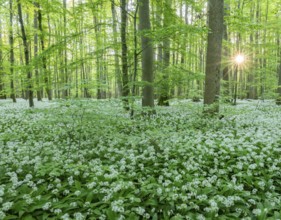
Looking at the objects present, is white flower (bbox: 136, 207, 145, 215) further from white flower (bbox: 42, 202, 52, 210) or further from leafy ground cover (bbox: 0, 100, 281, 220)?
white flower (bbox: 42, 202, 52, 210)

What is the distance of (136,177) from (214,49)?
632 cm

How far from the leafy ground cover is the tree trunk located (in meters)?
2.50

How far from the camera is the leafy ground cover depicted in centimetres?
329

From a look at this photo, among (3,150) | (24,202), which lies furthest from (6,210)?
(3,150)

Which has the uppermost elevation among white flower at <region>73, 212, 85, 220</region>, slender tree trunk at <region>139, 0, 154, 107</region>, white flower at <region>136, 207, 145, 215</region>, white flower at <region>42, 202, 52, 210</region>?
slender tree trunk at <region>139, 0, 154, 107</region>

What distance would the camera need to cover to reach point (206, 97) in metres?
8.75

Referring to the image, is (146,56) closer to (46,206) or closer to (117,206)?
(117,206)

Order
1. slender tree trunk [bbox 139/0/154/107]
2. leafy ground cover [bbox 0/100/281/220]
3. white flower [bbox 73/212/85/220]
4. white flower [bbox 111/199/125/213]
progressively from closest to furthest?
white flower [bbox 73/212/85/220], white flower [bbox 111/199/125/213], leafy ground cover [bbox 0/100/281/220], slender tree trunk [bbox 139/0/154/107]

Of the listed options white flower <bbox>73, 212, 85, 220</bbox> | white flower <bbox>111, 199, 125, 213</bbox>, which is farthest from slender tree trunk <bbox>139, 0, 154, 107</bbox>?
white flower <bbox>73, 212, 85, 220</bbox>

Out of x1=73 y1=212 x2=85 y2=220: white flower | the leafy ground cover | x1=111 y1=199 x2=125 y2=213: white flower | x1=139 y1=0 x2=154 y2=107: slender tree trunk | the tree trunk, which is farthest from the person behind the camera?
x1=139 y1=0 x2=154 y2=107: slender tree trunk

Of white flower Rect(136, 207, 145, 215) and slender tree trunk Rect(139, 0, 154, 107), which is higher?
slender tree trunk Rect(139, 0, 154, 107)

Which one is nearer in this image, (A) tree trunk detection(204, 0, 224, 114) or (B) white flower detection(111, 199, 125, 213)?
(B) white flower detection(111, 199, 125, 213)

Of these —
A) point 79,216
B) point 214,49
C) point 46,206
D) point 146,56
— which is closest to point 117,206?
point 79,216

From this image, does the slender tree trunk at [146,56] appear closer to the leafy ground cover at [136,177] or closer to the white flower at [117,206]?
the leafy ground cover at [136,177]
